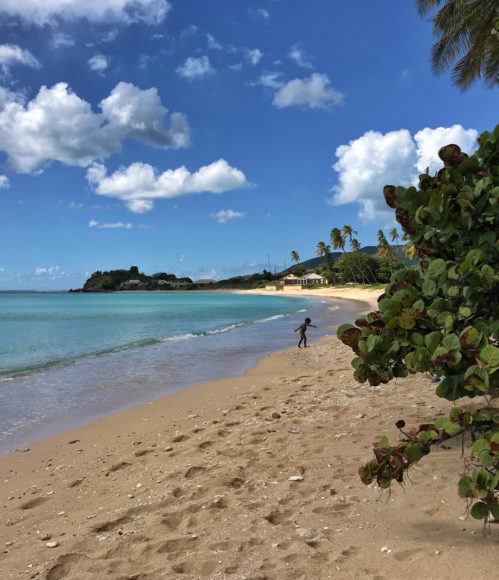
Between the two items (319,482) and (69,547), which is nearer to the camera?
(69,547)

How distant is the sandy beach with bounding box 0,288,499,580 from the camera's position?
11.2 feet

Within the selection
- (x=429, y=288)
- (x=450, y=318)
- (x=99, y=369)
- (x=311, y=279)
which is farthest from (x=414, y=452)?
(x=311, y=279)

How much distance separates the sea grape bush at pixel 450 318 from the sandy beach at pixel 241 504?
1548 millimetres

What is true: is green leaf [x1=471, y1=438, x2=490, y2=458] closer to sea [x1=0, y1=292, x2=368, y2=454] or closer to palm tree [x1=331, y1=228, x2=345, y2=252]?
sea [x1=0, y1=292, x2=368, y2=454]

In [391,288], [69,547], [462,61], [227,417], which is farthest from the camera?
[462,61]

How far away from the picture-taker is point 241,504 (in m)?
4.43

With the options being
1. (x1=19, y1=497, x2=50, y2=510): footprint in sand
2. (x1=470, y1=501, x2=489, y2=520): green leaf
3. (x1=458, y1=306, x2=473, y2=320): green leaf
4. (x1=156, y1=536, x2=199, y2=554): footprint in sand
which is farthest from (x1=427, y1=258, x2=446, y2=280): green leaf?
(x1=19, y1=497, x2=50, y2=510): footprint in sand

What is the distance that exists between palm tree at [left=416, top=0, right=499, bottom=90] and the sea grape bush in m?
15.8

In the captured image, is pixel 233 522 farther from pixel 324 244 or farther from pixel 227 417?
pixel 324 244

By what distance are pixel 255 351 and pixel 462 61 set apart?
14.1 metres

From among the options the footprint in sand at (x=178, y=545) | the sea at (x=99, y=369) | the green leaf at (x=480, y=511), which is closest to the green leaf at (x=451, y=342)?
the green leaf at (x=480, y=511)

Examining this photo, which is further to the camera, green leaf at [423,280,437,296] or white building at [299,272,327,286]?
white building at [299,272,327,286]

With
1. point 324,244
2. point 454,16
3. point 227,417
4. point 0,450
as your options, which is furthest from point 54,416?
point 324,244

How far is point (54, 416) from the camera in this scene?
32.1 ft
